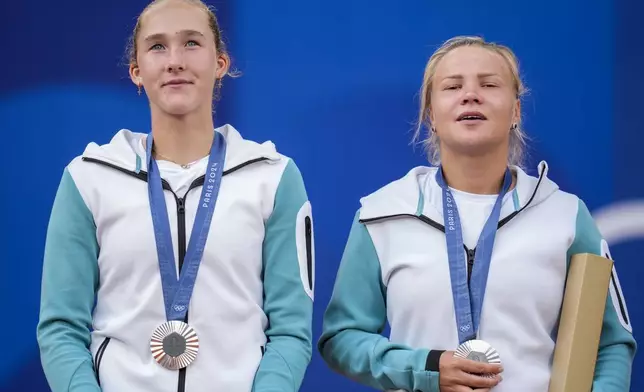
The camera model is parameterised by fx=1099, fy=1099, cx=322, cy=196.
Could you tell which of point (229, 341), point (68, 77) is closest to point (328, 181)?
point (68, 77)

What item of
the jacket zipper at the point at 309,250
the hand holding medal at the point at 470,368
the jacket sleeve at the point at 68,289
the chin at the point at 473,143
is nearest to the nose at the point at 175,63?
the jacket sleeve at the point at 68,289

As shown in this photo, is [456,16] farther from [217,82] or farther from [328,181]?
[217,82]

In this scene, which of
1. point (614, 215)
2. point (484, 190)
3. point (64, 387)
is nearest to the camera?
point (64, 387)

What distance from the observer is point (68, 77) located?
3842 millimetres

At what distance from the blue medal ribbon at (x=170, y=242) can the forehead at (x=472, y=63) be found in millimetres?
711

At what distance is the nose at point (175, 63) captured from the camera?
284cm

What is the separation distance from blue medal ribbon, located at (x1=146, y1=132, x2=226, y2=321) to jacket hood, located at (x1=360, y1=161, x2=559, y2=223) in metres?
0.46

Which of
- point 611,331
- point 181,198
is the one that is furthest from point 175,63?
point 611,331

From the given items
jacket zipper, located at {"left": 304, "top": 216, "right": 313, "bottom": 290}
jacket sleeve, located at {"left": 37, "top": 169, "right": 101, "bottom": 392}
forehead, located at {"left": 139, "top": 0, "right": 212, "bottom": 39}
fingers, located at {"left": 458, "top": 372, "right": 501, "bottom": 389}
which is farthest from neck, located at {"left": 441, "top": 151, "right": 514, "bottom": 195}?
jacket sleeve, located at {"left": 37, "top": 169, "right": 101, "bottom": 392}

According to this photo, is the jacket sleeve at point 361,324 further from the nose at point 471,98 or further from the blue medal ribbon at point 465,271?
the nose at point 471,98

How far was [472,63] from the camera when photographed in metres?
3.01

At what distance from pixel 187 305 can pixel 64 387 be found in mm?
349

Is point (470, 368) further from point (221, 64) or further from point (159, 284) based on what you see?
point (221, 64)

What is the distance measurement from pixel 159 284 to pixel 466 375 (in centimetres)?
79
